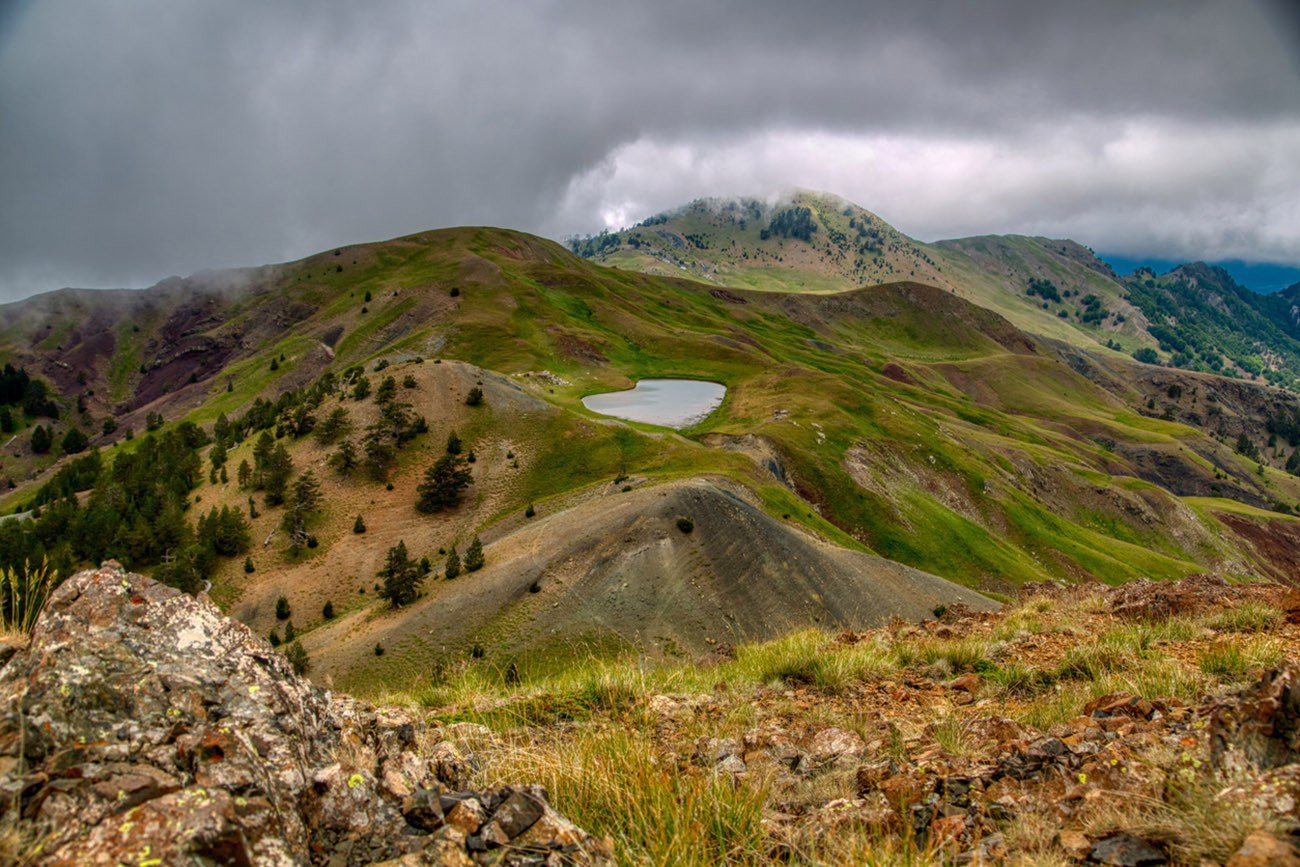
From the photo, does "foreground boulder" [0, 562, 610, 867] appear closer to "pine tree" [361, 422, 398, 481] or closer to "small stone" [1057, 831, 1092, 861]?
"small stone" [1057, 831, 1092, 861]

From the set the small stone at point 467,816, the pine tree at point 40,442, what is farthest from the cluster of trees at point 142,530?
the pine tree at point 40,442

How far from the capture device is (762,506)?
40.8 m

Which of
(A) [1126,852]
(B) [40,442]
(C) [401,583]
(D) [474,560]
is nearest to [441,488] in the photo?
(C) [401,583]

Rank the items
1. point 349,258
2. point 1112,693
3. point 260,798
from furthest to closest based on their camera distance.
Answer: point 349,258 → point 1112,693 → point 260,798

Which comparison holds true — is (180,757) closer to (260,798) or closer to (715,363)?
(260,798)

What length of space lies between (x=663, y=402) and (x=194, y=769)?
81.2 m

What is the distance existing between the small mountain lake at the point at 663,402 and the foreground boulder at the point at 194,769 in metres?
66.1

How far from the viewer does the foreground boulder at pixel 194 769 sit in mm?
2539

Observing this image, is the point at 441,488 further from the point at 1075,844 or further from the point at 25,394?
the point at 25,394

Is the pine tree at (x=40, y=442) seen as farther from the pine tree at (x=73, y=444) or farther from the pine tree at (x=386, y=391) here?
the pine tree at (x=386, y=391)

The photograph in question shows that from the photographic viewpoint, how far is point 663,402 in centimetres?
8388

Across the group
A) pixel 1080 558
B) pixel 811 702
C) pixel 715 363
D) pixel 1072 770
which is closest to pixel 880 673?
pixel 811 702

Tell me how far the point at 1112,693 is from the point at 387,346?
112m

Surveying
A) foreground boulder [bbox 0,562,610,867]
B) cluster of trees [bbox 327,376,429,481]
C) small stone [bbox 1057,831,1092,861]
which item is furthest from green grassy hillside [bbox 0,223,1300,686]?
small stone [bbox 1057,831,1092,861]
